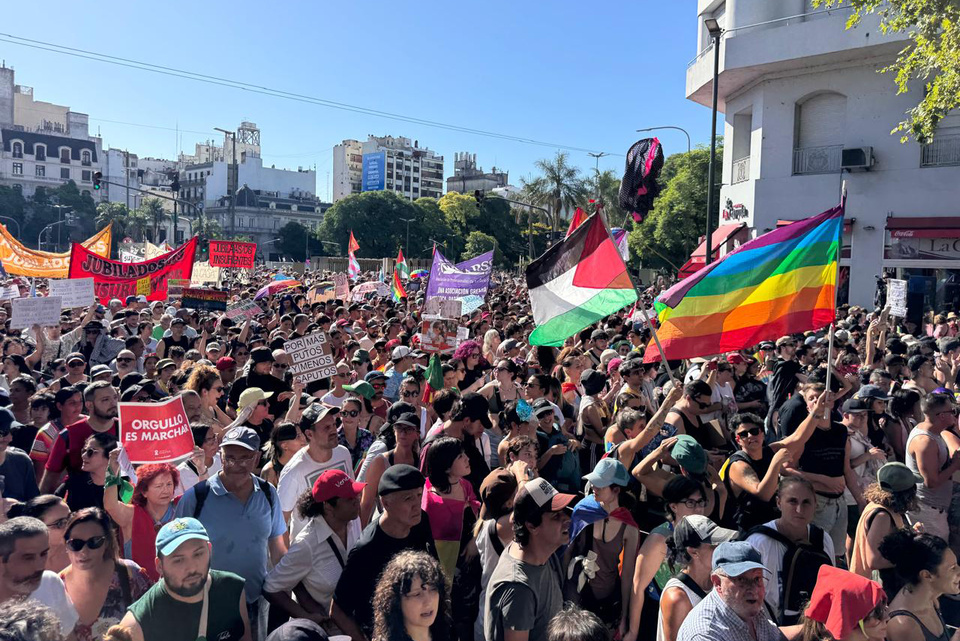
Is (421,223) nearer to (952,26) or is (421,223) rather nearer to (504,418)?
(952,26)

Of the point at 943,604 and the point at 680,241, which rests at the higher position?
the point at 680,241

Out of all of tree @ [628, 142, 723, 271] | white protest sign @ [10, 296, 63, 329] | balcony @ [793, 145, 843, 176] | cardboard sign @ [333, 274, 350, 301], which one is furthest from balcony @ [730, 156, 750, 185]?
white protest sign @ [10, 296, 63, 329]

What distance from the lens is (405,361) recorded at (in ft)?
29.5

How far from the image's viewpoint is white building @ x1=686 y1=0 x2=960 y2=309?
78.8 ft

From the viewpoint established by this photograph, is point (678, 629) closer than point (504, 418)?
Yes

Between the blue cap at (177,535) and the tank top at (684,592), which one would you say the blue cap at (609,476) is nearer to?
the tank top at (684,592)

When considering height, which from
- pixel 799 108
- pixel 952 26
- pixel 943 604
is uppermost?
pixel 799 108

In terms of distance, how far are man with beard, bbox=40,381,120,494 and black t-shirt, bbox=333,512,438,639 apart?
265 centimetres

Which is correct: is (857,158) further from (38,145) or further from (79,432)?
(38,145)

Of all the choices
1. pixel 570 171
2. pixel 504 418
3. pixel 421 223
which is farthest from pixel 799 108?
pixel 421 223

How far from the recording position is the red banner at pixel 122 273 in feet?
45.6

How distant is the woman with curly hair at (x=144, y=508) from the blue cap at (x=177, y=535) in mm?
963

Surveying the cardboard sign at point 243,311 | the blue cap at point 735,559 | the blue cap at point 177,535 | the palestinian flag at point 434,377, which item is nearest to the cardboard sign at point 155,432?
the blue cap at point 177,535

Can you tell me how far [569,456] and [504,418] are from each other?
613mm
